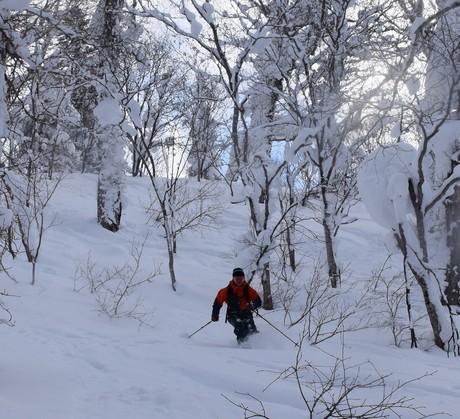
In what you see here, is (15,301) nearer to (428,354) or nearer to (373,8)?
(428,354)

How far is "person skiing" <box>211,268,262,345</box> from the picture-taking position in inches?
293

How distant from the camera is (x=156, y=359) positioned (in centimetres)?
575

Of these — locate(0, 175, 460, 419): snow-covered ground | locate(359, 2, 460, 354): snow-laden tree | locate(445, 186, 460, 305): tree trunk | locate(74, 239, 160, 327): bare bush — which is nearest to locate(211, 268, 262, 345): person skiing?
locate(0, 175, 460, 419): snow-covered ground

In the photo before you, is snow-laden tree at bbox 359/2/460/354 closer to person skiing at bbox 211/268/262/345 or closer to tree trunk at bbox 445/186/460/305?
tree trunk at bbox 445/186/460/305

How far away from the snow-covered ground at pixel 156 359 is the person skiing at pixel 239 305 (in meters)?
0.25

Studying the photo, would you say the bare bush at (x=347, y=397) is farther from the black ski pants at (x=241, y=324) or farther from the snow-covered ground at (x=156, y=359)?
the black ski pants at (x=241, y=324)

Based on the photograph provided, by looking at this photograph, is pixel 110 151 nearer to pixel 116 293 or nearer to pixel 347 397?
pixel 116 293

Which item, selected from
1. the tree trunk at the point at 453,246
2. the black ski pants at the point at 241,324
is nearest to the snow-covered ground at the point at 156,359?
the black ski pants at the point at 241,324

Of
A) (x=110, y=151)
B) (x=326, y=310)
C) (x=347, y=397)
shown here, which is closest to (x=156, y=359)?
(x=347, y=397)

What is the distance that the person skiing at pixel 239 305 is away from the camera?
293 inches

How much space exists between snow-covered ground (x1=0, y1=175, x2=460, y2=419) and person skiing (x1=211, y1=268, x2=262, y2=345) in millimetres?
253

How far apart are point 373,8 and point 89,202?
1154cm

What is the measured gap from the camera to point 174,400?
444 cm

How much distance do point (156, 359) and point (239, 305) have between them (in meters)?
2.09
